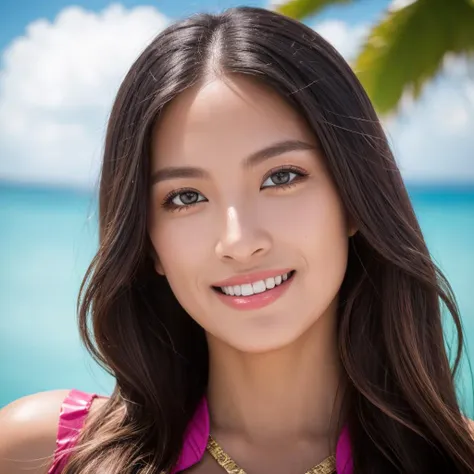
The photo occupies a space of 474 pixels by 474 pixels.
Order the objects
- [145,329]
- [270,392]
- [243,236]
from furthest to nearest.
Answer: [145,329] → [270,392] → [243,236]

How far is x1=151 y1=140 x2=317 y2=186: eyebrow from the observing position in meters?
1.80

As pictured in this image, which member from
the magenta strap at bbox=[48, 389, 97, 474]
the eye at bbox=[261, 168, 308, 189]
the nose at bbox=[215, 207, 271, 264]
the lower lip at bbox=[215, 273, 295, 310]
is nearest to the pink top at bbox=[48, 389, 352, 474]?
the magenta strap at bbox=[48, 389, 97, 474]

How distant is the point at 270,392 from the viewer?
6.66 feet

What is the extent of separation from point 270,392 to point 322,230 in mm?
454

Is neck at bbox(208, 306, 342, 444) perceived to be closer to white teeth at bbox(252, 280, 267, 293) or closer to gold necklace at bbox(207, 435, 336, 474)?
gold necklace at bbox(207, 435, 336, 474)

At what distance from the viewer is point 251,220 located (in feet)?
5.86

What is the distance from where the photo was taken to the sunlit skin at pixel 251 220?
1.80 metres

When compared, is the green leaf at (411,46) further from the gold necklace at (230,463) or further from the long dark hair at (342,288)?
the gold necklace at (230,463)

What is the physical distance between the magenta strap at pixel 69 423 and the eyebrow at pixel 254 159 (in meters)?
0.68

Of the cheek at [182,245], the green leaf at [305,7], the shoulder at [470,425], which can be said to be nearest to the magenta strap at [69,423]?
the cheek at [182,245]

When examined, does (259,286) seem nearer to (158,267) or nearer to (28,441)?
(158,267)

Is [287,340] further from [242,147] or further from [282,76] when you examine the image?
[282,76]

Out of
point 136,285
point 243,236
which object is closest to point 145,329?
point 136,285

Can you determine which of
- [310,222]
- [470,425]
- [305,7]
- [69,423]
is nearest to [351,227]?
[310,222]
